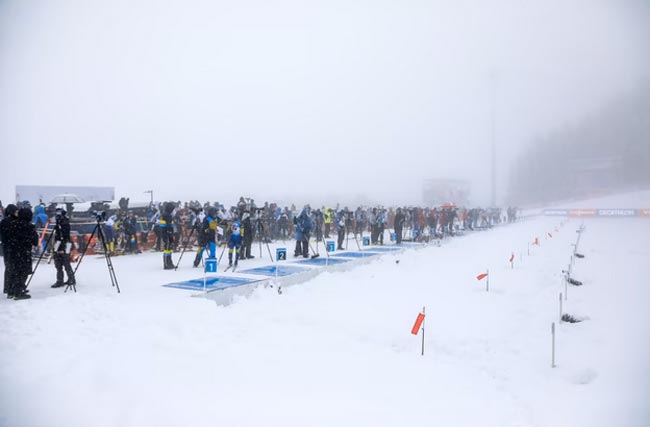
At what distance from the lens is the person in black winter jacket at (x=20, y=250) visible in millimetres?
8320

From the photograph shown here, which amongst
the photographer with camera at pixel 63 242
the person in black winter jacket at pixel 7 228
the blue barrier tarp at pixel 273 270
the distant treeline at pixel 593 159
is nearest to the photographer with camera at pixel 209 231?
the blue barrier tarp at pixel 273 270

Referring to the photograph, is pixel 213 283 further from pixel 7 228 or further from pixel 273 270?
pixel 7 228

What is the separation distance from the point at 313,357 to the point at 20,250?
6561 millimetres

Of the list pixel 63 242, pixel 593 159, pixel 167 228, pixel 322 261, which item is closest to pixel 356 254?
pixel 322 261

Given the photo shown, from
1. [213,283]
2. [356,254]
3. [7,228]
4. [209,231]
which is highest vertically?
[7,228]

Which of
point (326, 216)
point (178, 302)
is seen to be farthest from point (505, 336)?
point (326, 216)

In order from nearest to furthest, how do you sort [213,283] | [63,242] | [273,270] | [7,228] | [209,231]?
[7,228]
[63,242]
[213,283]
[209,231]
[273,270]

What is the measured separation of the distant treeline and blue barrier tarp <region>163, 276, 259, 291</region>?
233 feet

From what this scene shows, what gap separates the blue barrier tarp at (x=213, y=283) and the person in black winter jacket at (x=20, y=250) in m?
3.04

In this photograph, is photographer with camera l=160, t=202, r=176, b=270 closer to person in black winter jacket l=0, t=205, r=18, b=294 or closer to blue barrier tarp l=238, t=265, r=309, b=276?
blue barrier tarp l=238, t=265, r=309, b=276

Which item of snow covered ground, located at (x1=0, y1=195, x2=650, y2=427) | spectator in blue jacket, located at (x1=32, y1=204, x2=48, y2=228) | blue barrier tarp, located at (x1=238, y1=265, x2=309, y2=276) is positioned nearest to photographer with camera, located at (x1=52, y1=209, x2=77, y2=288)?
snow covered ground, located at (x1=0, y1=195, x2=650, y2=427)

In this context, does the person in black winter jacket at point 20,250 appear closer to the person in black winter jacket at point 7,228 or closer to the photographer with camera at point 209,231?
the person in black winter jacket at point 7,228

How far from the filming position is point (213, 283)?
10430 mm

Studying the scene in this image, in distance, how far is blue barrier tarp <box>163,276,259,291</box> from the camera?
32.7 ft
